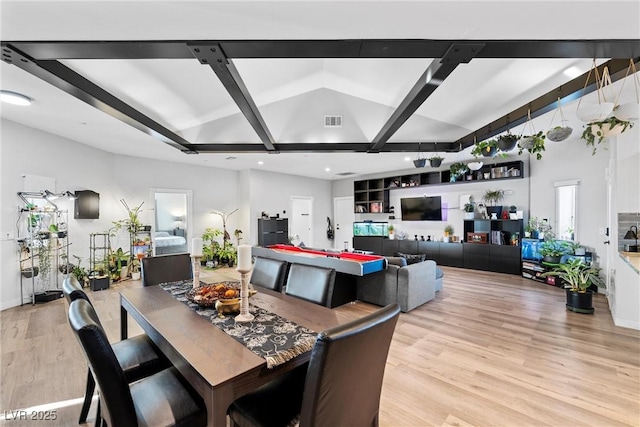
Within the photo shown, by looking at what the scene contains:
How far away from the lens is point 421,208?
25.2ft

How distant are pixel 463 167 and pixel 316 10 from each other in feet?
15.2

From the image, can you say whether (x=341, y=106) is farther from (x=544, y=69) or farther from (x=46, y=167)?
(x=46, y=167)

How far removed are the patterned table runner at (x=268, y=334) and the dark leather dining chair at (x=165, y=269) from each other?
1028 mm

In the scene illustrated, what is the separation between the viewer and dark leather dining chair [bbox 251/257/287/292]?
8.01 ft

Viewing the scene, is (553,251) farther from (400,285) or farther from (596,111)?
(596,111)

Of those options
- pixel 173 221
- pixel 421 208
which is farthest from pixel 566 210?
pixel 173 221

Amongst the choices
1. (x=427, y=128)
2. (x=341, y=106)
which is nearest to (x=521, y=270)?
(x=427, y=128)

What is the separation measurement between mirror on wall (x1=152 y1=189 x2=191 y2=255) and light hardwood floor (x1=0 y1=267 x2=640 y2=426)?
3.08 m

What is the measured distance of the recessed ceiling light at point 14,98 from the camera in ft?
9.69

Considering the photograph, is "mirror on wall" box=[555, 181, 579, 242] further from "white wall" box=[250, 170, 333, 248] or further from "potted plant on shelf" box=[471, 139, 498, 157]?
"white wall" box=[250, 170, 333, 248]

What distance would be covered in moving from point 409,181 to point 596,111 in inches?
227

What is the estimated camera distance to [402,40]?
2.02 metres

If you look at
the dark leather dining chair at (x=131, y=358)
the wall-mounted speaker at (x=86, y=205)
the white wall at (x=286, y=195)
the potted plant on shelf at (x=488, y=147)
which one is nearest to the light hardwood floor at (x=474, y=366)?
the dark leather dining chair at (x=131, y=358)

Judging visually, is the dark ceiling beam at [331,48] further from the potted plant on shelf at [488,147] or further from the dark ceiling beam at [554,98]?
the potted plant on shelf at [488,147]
